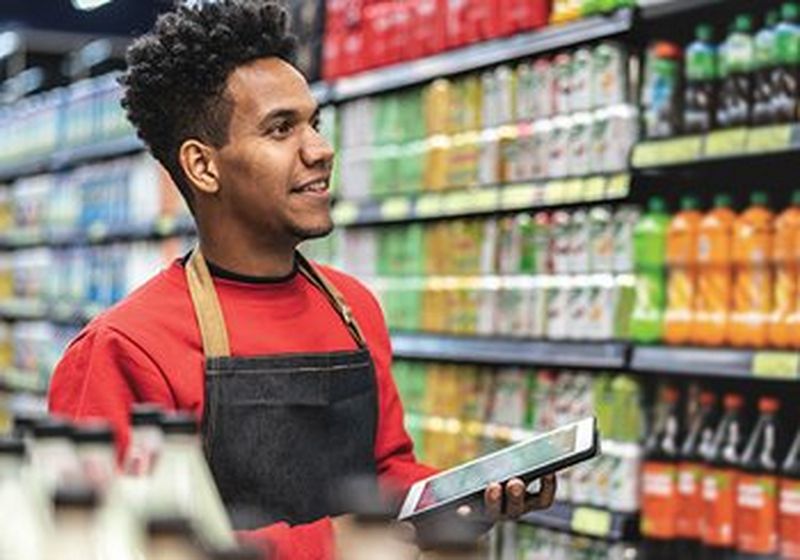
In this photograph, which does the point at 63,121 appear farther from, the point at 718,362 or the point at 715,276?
the point at 718,362

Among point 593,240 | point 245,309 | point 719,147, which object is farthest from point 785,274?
point 245,309

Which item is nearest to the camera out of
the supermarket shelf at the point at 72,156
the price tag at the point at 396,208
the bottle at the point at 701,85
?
the bottle at the point at 701,85

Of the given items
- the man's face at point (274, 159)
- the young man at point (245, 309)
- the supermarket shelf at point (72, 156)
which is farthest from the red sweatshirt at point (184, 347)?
the supermarket shelf at point (72, 156)

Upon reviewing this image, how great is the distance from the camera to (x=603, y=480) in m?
4.53

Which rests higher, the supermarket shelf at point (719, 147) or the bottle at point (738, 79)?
the bottle at point (738, 79)

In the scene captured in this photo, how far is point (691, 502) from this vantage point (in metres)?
4.26

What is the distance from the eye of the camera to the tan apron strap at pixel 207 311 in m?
2.44

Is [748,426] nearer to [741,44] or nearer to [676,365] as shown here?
[676,365]

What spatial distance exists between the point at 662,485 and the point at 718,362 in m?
0.45

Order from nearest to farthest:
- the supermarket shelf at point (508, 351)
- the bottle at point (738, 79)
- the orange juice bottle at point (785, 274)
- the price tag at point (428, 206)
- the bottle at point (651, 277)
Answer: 1. the orange juice bottle at point (785, 274)
2. the bottle at point (738, 79)
3. the bottle at point (651, 277)
4. the supermarket shelf at point (508, 351)
5. the price tag at point (428, 206)

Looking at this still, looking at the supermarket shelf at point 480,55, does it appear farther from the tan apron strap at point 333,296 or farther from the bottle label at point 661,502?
the tan apron strap at point 333,296

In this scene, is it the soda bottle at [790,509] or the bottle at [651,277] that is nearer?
the soda bottle at [790,509]

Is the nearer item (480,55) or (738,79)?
(738,79)

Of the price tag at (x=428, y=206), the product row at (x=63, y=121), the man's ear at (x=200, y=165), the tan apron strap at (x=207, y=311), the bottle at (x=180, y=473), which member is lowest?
the bottle at (x=180, y=473)
